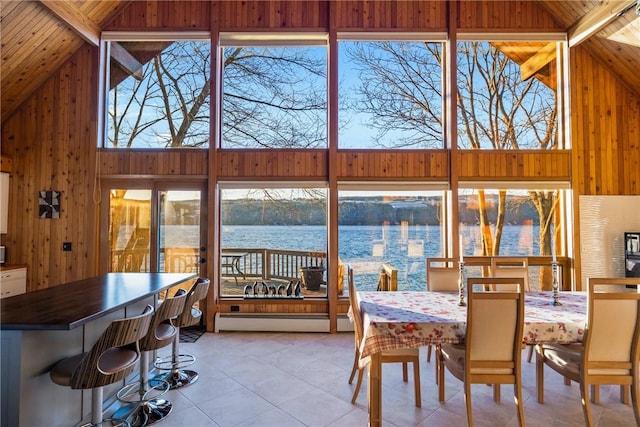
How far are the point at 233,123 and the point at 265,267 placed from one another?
6.89ft

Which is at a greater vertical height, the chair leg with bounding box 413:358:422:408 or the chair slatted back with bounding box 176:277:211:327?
the chair slatted back with bounding box 176:277:211:327

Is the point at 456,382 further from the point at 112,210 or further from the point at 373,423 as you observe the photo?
the point at 112,210

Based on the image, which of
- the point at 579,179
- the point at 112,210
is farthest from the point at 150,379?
the point at 579,179

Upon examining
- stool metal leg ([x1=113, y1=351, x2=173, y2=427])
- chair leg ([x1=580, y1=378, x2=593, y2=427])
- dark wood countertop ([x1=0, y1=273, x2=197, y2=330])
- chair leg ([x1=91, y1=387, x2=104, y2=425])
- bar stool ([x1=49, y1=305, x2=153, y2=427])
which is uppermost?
dark wood countertop ([x1=0, y1=273, x2=197, y2=330])

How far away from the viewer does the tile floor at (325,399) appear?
2408mm

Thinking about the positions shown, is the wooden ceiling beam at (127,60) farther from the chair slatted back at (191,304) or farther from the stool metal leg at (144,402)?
the stool metal leg at (144,402)

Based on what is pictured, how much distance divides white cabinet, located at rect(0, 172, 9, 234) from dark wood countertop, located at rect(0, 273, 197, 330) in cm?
249

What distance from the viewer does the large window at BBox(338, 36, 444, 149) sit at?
4680 millimetres

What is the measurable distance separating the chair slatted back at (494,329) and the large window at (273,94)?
10.1ft

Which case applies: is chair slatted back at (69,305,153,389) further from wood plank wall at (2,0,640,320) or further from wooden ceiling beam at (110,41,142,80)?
wooden ceiling beam at (110,41,142,80)

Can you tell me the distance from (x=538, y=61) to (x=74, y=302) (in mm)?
6091

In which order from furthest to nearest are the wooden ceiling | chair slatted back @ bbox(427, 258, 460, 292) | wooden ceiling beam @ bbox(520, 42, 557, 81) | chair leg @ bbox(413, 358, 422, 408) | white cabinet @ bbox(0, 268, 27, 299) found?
1. wooden ceiling beam @ bbox(520, 42, 557, 81)
2. white cabinet @ bbox(0, 268, 27, 299)
3. the wooden ceiling
4. chair slatted back @ bbox(427, 258, 460, 292)
5. chair leg @ bbox(413, 358, 422, 408)

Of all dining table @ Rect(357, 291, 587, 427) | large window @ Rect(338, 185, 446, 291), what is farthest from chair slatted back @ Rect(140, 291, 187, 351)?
large window @ Rect(338, 185, 446, 291)

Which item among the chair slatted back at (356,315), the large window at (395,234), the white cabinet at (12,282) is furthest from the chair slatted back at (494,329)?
the white cabinet at (12,282)
